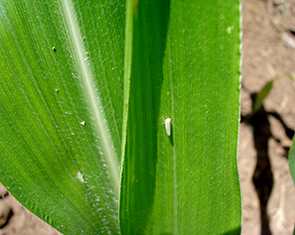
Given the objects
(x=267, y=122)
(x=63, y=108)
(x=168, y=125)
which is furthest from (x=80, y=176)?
(x=267, y=122)

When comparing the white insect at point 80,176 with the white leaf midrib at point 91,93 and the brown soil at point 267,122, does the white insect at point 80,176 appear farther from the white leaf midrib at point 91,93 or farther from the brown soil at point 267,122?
the brown soil at point 267,122

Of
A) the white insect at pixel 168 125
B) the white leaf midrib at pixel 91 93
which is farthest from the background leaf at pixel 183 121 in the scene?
the white leaf midrib at pixel 91 93

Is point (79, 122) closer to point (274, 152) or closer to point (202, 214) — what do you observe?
point (202, 214)

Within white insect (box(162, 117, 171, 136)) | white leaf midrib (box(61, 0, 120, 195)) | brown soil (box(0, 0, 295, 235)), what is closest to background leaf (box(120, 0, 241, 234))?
white insect (box(162, 117, 171, 136))

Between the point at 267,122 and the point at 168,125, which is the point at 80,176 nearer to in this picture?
the point at 168,125

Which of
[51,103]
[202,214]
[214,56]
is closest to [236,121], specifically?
[214,56]

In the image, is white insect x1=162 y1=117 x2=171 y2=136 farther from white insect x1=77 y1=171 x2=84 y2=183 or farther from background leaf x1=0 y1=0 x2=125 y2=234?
white insect x1=77 y1=171 x2=84 y2=183
